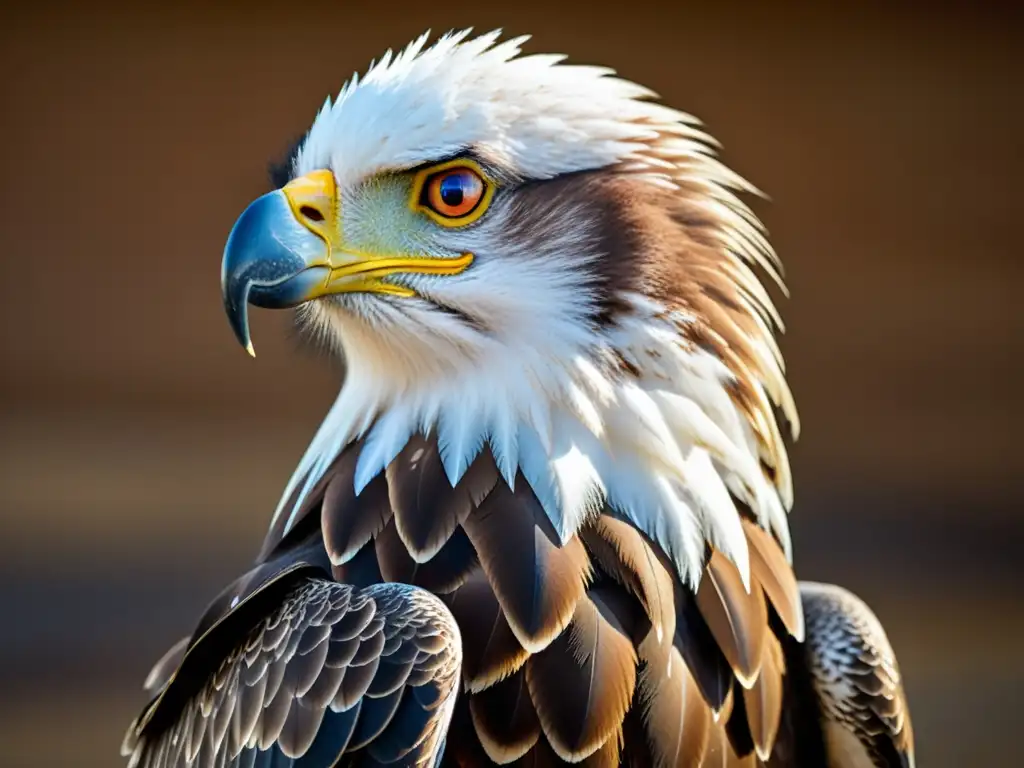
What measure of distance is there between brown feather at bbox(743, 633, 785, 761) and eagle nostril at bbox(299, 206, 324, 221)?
2.90 ft

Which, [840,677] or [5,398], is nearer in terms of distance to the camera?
[840,677]

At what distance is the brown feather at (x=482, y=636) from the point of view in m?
1.84

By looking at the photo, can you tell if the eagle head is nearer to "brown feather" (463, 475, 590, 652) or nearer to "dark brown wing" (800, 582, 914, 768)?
"brown feather" (463, 475, 590, 652)

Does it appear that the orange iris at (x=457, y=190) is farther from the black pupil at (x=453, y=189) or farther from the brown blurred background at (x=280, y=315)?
the brown blurred background at (x=280, y=315)

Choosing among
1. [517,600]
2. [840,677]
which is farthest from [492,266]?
[840,677]

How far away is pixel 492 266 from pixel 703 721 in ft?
2.28

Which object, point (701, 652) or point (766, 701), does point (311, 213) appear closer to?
point (701, 652)

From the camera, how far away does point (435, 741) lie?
1744mm

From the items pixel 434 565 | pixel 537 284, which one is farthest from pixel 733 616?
pixel 537 284

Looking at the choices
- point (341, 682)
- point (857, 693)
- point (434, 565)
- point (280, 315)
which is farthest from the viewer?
point (280, 315)

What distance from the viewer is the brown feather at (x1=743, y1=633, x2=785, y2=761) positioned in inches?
78.0

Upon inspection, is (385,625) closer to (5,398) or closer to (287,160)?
(287,160)

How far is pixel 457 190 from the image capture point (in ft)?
6.73

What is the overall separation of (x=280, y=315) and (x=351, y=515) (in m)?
2.98
